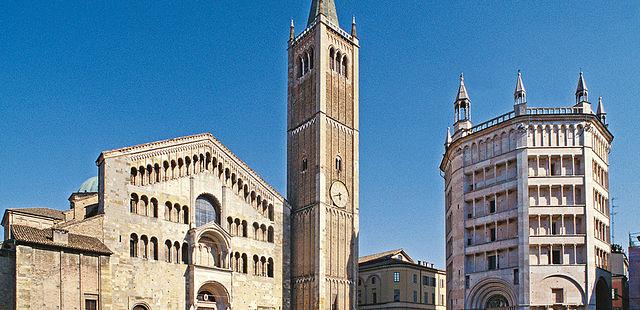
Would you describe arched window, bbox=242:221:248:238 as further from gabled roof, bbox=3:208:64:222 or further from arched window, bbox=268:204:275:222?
gabled roof, bbox=3:208:64:222

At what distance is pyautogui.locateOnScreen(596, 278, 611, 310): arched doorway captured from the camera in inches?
1734

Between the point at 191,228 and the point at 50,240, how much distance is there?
1103 cm

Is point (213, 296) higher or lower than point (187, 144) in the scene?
lower

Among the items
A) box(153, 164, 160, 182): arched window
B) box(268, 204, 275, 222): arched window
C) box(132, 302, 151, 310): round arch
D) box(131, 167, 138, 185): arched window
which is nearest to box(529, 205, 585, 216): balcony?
box(268, 204, 275, 222): arched window

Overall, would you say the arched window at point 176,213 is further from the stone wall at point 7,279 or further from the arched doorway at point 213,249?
the stone wall at point 7,279

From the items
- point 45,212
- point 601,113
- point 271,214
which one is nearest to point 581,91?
point 601,113

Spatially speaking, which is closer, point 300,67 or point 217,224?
point 217,224

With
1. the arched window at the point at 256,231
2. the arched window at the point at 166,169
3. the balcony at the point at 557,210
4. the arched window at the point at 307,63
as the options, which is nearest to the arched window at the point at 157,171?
the arched window at the point at 166,169

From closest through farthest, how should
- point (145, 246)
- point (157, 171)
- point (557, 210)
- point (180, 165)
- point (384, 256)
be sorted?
point (145, 246) → point (557, 210) → point (157, 171) → point (180, 165) → point (384, 256)

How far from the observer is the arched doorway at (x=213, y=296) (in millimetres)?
45344

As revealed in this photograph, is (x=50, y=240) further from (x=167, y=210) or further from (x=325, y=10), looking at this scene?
(x=325, y=10)

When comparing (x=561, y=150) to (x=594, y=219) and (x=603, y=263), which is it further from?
(x=603, y=263)

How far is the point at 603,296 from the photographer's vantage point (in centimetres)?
4441

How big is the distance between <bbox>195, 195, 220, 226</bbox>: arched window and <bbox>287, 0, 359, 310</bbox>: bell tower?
7.79 m
